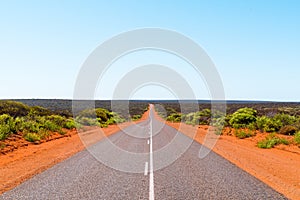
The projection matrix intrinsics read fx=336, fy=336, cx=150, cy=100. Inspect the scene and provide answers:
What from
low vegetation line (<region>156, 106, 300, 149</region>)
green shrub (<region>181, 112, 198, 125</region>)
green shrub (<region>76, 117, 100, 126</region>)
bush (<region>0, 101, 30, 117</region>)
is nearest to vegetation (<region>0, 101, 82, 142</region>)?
green shrub (<region>76, 117, 100, 126</region>)

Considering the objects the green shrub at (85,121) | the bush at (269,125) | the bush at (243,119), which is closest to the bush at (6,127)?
the green shrub at (85,121)

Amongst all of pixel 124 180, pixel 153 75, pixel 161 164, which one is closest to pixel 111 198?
pixel 124 180

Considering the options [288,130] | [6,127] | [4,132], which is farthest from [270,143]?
[6,127]

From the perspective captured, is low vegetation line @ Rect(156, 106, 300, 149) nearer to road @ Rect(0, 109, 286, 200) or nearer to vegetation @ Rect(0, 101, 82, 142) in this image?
road @ Rect(0, 109, 286, 200)

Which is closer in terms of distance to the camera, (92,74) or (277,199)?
(277,199)

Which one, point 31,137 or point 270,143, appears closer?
point 270,143

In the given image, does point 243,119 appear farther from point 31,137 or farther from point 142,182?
point 142,182

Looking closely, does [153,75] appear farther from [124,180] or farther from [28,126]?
[124,180]

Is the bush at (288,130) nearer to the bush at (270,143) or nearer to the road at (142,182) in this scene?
the bush at (270,143)

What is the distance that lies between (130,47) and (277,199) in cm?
1025

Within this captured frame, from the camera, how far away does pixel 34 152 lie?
16172 mm

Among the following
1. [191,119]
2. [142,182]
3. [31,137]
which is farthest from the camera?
[191,119]

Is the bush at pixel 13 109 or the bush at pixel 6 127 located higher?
the bush at pixel 13 109

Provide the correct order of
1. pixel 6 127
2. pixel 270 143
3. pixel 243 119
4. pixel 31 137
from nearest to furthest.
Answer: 1. pixel 270 143
2. pixel 6 127
3. pixel 31 137
4. pixel 243 119
